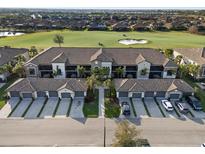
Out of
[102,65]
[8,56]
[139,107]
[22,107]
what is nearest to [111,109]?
[139,107]

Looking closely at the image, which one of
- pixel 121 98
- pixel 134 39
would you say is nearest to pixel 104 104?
pixel 121 98

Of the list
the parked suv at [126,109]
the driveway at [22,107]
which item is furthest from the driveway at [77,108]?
the driveway at [22,107]

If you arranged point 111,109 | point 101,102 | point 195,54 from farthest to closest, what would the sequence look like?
point 195,54, point 101,102, point 111,109

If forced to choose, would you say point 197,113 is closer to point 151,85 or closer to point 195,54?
point 151,85

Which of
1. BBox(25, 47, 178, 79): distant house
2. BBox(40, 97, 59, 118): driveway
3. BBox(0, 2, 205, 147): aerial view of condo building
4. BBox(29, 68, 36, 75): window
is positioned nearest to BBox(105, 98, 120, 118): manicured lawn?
BBox(0, 2, 205, 147): aerial view of condo building

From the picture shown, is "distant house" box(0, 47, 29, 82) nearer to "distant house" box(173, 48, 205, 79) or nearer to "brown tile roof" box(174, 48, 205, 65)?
"distant house" box(173, 48, 205, 79)
